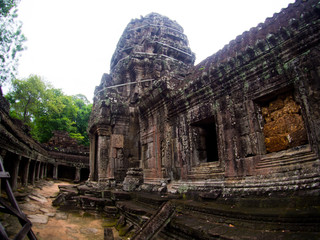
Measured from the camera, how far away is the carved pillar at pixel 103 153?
8.32 m

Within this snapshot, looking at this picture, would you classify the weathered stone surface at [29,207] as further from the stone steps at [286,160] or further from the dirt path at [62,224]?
the stone steps at [286,160]

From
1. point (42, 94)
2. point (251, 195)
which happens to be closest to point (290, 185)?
point (251, 195)

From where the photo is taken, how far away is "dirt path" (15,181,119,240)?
15.4 ft

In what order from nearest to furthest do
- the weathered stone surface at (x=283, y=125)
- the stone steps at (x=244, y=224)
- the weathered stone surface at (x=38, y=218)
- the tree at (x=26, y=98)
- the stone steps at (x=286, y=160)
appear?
the stone steps at (x=244, y=224) → the stone steps at (x=286, y=160) → the weathered stone surface at (x=283, y=125) → the weathered stone surface at (x=38, y=218) → the tree at (x=26, y=98)

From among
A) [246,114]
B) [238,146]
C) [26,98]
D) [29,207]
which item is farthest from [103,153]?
[26,98]

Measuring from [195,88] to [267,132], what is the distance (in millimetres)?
2089

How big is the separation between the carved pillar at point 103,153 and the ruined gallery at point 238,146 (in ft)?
2.41

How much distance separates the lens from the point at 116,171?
8.35m

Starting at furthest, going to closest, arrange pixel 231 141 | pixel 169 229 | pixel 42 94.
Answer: pixel 42 94, pixel 231 141, pixel 169 229

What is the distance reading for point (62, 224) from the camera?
5453 millimetres

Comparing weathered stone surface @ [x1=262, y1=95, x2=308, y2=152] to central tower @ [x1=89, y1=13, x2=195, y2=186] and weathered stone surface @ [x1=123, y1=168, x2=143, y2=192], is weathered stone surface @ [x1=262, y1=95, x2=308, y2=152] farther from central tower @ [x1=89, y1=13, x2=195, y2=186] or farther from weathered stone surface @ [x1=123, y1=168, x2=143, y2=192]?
weathered stone surface @ [x1=123, y1=168, x2=143, y2=192]

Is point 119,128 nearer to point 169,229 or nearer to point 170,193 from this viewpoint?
point 170,193

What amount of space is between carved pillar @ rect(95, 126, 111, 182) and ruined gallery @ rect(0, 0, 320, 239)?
74 cm

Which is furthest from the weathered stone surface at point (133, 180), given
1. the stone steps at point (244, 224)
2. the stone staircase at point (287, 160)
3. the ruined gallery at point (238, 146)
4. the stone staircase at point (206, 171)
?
the stone staircase at point (287, 160)
